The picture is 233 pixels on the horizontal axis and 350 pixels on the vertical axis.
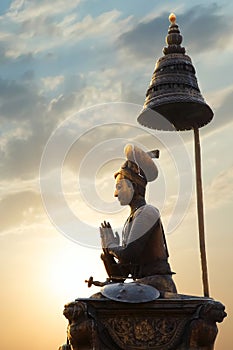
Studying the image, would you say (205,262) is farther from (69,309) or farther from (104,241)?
(69,309)

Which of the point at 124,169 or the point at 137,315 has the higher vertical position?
the point at 124,169

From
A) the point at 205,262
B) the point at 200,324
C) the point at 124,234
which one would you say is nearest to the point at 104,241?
the point at 124,234

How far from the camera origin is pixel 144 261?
908 centimetres

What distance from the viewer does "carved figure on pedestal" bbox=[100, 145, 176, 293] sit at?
8977 millimetres

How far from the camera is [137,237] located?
354 inches

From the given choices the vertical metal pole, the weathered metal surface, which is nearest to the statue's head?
the weathered metal surface

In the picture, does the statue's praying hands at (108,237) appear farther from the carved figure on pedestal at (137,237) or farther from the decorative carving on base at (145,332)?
the decorative carving on base at (145,332)

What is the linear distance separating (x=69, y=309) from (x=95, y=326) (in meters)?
0.35

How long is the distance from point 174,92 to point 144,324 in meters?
6.91

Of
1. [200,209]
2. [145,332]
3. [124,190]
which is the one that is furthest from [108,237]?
[200,209]

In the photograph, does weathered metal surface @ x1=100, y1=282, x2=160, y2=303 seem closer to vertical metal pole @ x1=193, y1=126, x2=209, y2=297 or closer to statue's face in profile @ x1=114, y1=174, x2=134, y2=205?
statue's face in profile @ x1=114, y1=174, x2=134, y2=205

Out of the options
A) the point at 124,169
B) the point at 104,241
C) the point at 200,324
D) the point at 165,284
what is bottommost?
the point at 200,324

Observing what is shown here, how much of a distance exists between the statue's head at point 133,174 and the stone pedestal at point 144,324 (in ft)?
5.75

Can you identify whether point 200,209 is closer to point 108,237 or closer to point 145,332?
point 108,237
